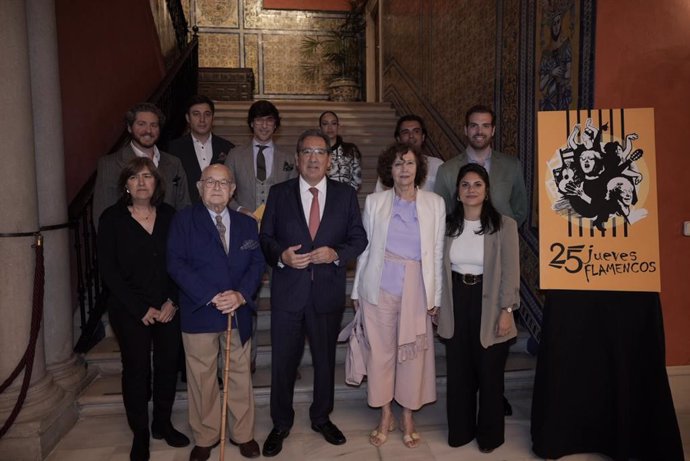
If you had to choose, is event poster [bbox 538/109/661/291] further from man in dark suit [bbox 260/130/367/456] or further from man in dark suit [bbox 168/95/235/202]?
man in dark suit [bbox 168/95/235/202]

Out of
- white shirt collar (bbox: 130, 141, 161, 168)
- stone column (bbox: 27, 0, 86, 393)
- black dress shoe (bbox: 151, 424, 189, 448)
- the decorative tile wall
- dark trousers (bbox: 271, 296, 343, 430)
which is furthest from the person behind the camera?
the decorative tile wall

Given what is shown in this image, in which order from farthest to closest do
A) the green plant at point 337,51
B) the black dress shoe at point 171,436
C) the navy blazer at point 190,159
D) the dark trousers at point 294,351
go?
the green plant at point 337,51
the navy blazer at point 190,159
the black dress shoe at point 171,436
the dark trousers at point 294,351

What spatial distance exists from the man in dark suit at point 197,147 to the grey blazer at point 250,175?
0.30 meters

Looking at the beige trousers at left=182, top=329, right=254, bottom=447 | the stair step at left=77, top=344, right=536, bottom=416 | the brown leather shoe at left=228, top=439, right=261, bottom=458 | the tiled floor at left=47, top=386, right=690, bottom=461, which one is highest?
the beige trousers at left=182, top=329, right=254, bottom=447

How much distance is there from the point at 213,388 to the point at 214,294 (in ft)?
1.79

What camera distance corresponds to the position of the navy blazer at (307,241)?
109 inches

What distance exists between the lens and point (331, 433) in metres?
3.00

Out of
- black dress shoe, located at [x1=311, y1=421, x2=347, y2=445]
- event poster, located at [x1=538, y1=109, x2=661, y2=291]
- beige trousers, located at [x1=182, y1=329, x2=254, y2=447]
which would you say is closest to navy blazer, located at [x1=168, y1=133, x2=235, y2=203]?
beige trousers, located at [x1=182, y1=329, x2=254, y2=447]

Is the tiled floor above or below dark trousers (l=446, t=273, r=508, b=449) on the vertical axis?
below

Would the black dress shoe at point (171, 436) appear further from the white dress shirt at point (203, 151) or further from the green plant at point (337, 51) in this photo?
the green plant at point (337, 51)

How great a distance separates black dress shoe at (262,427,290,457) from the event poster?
173 cm

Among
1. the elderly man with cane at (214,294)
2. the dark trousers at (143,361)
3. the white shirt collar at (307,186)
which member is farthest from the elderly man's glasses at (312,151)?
the dark trousers at (143,361)

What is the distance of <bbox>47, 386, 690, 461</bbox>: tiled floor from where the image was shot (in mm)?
2877

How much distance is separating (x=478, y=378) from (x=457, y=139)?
134 inches
